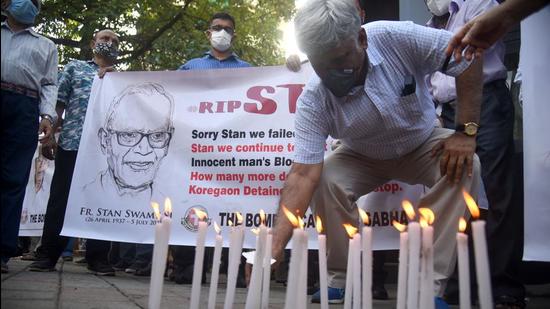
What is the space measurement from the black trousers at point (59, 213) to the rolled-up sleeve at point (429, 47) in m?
3.16

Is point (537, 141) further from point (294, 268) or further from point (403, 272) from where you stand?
point (294, 268)

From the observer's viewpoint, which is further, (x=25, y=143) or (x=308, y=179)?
(x=25, y=143)

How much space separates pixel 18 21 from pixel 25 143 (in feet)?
2.78

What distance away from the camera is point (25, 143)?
14.2ft

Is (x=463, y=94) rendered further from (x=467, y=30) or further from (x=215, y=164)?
(x=215, y=164)

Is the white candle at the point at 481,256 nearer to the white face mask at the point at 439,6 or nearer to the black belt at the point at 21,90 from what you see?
the white face mask at the point at 439,6

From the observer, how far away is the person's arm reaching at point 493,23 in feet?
8.19

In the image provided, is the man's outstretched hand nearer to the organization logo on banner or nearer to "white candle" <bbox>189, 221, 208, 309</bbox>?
"white candle" <bbox>189, 221, 208, 309</bbox>

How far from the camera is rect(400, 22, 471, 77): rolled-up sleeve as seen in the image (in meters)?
3.37

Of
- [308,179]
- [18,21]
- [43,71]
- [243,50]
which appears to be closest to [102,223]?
[43,71]

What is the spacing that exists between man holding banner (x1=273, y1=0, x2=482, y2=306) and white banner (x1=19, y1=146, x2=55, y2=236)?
5428mm

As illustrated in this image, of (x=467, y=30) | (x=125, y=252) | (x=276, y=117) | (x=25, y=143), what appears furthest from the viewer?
(x=125, y=252)

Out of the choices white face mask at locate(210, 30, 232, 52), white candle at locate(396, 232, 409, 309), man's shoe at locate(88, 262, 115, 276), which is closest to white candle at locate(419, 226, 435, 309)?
white candle at locate(396, 232, 409, 309)

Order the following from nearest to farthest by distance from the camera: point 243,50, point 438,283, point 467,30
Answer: point 467,30
point 438,283
point 243,50
